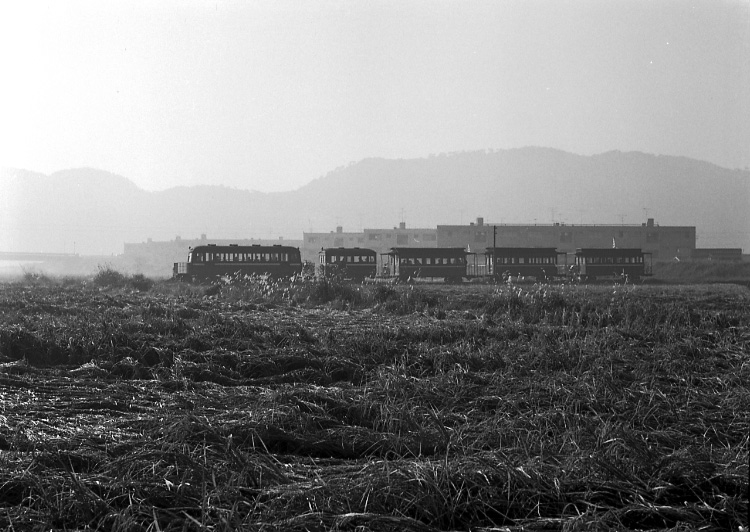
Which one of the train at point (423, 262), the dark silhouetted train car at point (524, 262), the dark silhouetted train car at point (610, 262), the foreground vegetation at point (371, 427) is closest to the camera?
the foreground vegetation at point (371, 427)

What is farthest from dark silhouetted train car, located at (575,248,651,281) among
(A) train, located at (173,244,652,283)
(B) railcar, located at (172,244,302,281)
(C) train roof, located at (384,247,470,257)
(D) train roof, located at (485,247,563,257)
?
(B) railcar, located at (172,244,302,281)

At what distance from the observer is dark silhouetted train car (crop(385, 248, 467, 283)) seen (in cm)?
4597

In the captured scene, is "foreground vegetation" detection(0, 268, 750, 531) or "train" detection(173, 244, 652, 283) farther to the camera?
"train" detection(173, 244, 652, 283)

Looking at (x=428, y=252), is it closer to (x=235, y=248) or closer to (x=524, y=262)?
(x=524, y=262)

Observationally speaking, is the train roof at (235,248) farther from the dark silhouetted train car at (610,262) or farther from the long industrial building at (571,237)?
the long industrial building at (571,237)

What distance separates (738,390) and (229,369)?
4929mm

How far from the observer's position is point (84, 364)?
8.93 metres

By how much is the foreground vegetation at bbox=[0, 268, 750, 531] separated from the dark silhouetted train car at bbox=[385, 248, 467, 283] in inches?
1338

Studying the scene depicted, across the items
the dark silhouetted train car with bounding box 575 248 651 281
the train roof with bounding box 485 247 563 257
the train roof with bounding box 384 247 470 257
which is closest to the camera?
the train roof with bounding box 384 247 470 257

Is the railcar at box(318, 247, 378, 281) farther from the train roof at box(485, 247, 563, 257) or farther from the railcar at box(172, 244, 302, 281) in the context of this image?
the train roof at box(485, 247, 563, 257)

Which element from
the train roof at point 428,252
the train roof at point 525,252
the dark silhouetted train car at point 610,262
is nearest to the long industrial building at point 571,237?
the dark silhouetted train car at point 610,262

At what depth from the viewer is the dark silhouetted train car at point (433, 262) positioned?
46.0 meters

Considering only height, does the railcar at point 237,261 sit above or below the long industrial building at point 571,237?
below

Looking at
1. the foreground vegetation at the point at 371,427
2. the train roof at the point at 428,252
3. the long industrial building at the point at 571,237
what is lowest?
the foreground vegetation at the point at 371,427
